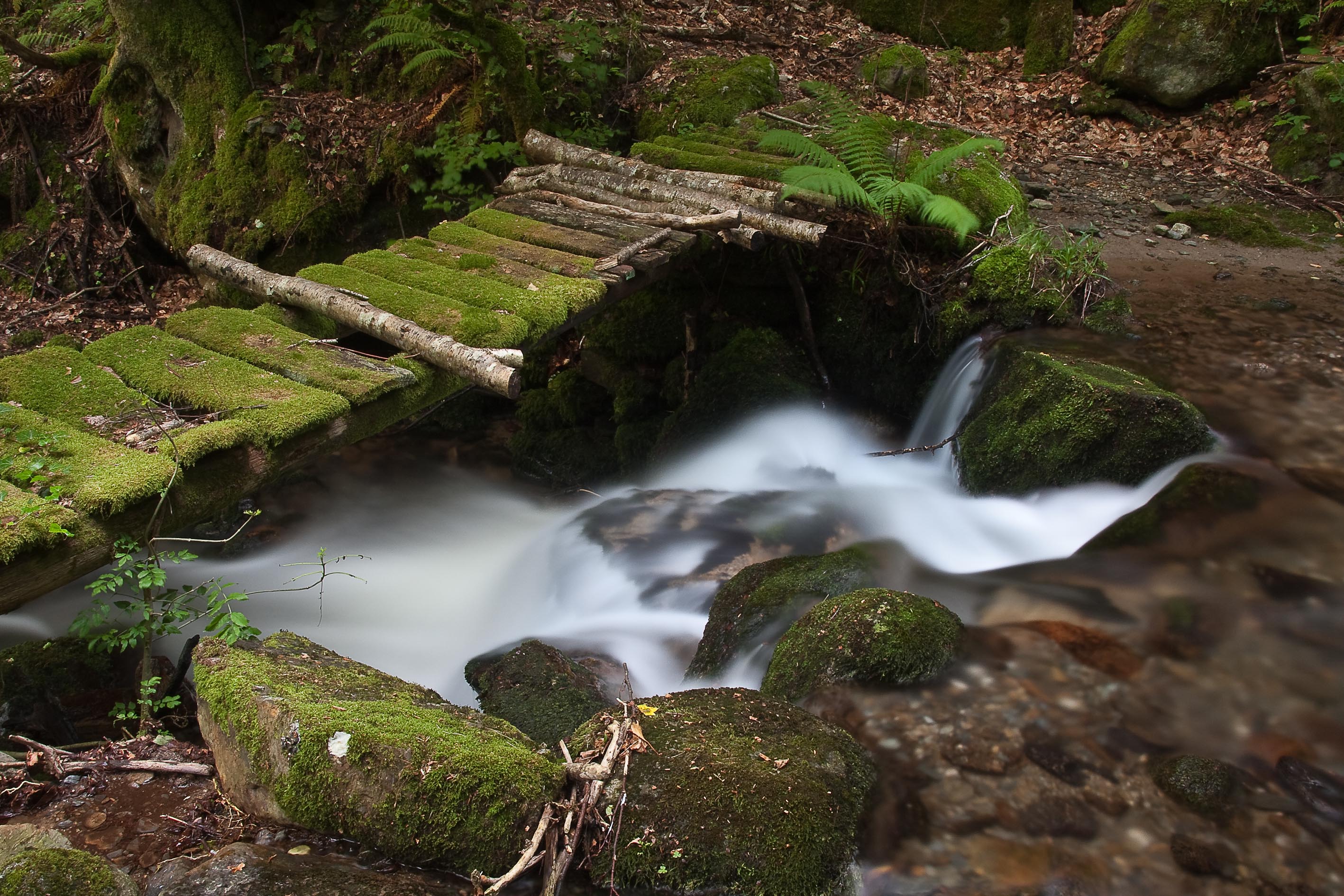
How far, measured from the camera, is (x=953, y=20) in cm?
1059

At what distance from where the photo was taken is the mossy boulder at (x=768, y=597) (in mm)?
4105

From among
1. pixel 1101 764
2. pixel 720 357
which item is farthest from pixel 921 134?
pixel 1101 764

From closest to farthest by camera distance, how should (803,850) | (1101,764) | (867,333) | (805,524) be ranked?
1. (803,850)
2. (1101,764)
3. (805,524)
4. (867,333)

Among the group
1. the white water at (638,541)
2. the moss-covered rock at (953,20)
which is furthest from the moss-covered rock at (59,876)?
the moss-covered rock at (953,20)

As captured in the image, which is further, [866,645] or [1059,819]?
[866,645]

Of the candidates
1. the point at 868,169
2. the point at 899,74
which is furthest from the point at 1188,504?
the point at 899,74

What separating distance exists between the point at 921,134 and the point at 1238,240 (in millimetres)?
2935

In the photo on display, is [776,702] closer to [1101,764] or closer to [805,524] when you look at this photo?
[1101,764]

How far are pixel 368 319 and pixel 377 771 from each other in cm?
265

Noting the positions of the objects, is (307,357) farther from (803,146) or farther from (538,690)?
(803,146)

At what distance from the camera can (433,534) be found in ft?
22.4

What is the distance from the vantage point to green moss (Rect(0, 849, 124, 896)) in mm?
2000

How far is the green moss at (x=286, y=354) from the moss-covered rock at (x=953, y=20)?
9183mm

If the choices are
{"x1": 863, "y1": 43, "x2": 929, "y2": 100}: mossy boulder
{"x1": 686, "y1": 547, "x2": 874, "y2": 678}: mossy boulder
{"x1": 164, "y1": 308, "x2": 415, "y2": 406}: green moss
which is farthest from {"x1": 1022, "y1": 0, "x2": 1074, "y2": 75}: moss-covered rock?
{"x1": 164, "y1": 308, "x2": 415, "y2": 406}: green moss
